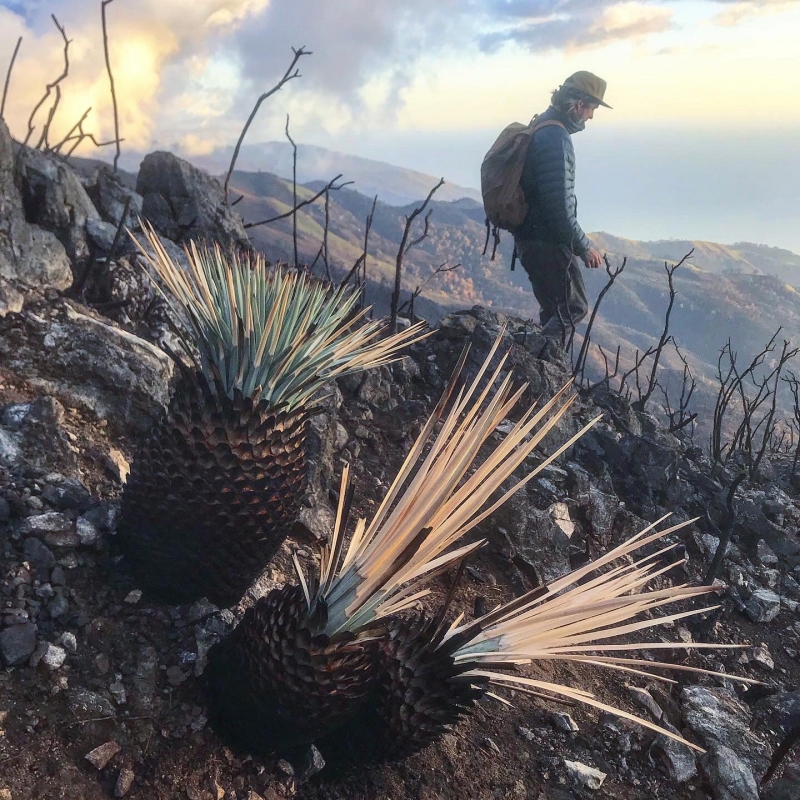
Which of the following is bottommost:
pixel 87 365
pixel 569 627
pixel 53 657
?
pixel 53 657

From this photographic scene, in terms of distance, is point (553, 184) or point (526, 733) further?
point (553, 184)

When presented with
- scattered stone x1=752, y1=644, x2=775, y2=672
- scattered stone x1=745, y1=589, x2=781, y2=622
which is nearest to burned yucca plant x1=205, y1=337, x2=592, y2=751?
scattered stone x1=752, y1=644, x2=775, y2=672

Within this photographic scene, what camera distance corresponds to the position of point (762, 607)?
4.02 meters

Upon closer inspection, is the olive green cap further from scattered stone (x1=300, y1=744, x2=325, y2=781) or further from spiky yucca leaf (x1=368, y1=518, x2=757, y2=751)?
scattered stone (x1=300, y1=744, x2=325, y2=781)

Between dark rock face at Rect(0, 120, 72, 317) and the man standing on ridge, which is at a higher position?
the man standing on ridge

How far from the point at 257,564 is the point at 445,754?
94cm

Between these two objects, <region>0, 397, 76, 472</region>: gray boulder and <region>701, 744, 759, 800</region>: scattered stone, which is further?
<region>701, 744, 759, 800</region>: scattered stone

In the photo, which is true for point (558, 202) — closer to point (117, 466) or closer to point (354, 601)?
point (117, 466)

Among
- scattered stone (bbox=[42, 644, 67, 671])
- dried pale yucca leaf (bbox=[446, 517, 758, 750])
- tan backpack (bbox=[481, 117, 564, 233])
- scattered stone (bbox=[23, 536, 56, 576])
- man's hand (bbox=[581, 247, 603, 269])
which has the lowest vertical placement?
scattered stone (bbox=[42, 644, 67, 671])

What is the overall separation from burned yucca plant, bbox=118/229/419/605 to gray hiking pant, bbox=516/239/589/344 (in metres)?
4.12

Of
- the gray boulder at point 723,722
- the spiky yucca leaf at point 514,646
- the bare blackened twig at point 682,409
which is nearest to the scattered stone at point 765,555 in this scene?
the bare blackened twig at point 682,409

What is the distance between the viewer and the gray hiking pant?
583 centimetres

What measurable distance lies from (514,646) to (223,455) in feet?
3.41

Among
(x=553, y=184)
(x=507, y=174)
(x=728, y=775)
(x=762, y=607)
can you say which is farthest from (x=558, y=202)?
(x=728, y=775)
